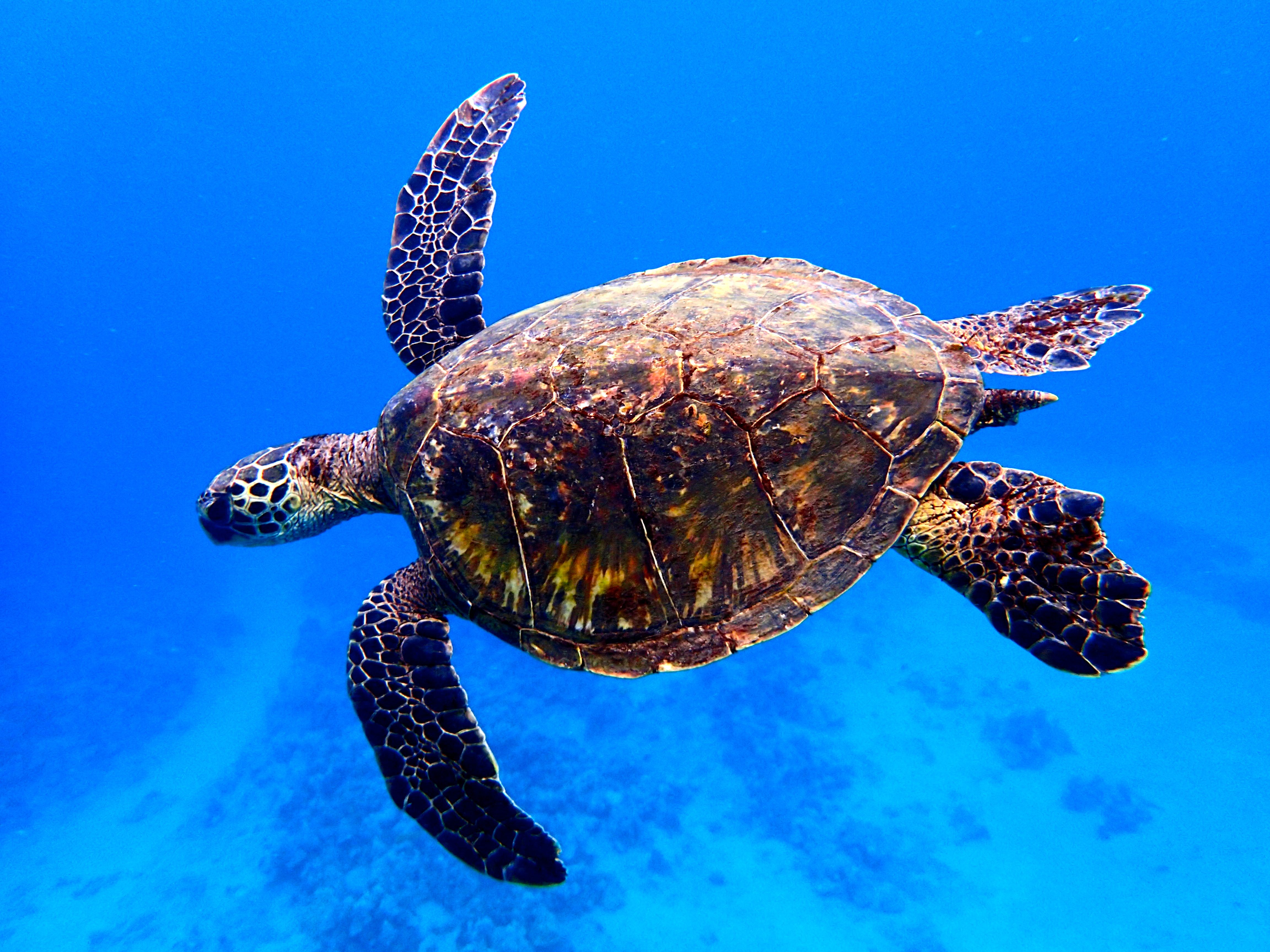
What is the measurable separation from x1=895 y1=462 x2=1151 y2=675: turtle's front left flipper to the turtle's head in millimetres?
3371

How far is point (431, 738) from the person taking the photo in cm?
328

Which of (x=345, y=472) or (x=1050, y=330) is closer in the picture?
(x=1050, y=330)

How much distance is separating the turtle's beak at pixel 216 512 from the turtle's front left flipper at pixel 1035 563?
14.3ft

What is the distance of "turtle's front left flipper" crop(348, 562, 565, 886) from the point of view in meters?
3.04

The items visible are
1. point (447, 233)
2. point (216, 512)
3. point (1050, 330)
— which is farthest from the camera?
point (447, 233)

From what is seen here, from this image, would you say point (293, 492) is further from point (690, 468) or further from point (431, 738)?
point (690, 468)

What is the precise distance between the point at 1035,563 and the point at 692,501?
1596 mm

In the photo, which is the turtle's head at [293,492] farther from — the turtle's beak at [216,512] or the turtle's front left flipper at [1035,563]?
the turtle's front left flipper at [1035,563]

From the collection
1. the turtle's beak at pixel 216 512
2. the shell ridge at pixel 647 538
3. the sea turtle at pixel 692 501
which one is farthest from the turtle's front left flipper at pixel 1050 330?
the turtle's beak at pixel 216 512

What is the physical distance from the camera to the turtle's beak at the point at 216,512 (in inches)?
167

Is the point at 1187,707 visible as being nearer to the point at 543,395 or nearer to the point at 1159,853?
the point at 1159,853

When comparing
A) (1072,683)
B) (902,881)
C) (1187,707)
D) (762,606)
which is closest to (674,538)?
(762,606)

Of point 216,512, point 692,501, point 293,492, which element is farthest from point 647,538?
point 216,512

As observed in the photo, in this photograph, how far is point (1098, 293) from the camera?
383 cm
